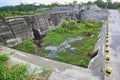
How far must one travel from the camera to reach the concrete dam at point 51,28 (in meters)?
3.28

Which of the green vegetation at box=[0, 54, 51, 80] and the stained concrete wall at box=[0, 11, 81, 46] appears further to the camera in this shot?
the stained concrete wall at box=[0, 11, 81, 46]

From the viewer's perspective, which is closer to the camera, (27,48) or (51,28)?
(27,48)

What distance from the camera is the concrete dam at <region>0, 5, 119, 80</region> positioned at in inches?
129

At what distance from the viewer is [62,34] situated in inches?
514

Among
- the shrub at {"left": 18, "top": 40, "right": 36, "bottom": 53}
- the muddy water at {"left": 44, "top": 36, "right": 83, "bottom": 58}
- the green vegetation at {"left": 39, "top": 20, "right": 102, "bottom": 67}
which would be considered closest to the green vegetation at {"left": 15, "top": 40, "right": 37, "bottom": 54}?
the shrub at {"left": 18, "top": 40, "right": 36, "bottom": 53}

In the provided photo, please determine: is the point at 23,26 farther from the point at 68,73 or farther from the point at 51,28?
the point at 68,73

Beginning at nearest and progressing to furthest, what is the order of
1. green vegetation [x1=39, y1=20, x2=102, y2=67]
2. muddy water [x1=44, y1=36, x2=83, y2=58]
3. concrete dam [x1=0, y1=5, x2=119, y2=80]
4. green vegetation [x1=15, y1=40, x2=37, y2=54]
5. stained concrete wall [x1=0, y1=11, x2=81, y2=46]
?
concrete dam [x1=0, y1=5, x2=119, y2=80] → green vegetation [x1=39, y1=20, x2=102, y2=67] → muddy water [x1=44, y1=36, x2=83, y2=58] → green vegetation [x1=15, y1=40, x2=37, y2=54] → stained concrete wall [x1=0, y1=11, x2=81, y2=46]

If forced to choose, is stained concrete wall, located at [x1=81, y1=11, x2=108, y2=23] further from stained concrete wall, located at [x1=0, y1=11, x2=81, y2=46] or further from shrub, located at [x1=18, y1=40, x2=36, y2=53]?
shrub, located at [x1=18, y1=40, x2=36, y2=53]

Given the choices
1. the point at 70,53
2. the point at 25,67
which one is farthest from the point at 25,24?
the point at 25,67

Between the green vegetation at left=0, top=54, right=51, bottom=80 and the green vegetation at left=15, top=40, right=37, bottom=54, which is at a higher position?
the green vegetation at left=0, top=54, right=51, bottom=80

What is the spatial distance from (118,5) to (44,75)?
36885 millimetres

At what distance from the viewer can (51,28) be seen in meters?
14.6

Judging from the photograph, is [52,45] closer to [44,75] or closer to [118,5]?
[44,75]

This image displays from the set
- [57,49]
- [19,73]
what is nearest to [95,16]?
[57,49]
